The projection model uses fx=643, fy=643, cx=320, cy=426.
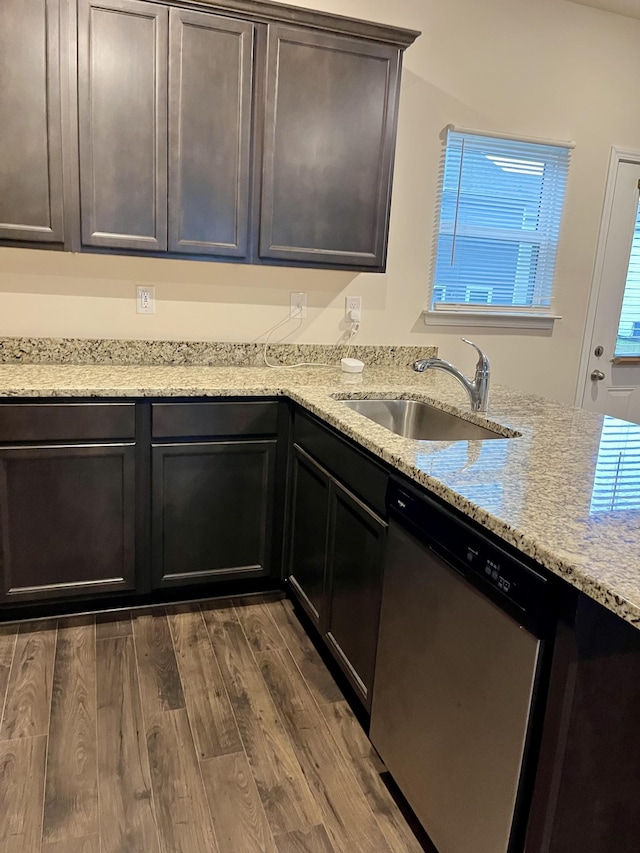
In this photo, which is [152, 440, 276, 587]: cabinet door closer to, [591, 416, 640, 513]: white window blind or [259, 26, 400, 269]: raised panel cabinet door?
[259, 26, 400, 269]: raised panel cabinet door

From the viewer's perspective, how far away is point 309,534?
2365 mm

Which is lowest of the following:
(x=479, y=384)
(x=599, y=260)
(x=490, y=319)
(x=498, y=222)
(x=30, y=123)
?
(x=479, y=384)

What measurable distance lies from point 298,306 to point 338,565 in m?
1.39

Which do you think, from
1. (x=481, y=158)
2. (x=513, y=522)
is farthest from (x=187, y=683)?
(x=481, y=158)

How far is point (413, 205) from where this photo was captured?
10.2 ft

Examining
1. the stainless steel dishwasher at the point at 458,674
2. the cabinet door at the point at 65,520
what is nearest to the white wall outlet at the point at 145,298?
the cabinet door at the point at 65,520

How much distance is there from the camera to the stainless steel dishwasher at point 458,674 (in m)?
1.14

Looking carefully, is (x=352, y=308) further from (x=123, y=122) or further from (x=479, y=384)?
(x=123, y=122)

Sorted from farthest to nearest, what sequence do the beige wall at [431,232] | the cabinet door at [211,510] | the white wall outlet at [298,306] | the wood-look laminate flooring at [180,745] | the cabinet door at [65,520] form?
the white wall outlet at [298,306] → the beige wall at [431,232] → the cabinet door at [211,510] → the cabinet door at [65,520] → the wood-look laminate flooring at [180,745]

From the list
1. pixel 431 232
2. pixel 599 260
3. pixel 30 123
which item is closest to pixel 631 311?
pixel 599 260

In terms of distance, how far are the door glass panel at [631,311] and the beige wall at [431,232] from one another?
0.93 ft

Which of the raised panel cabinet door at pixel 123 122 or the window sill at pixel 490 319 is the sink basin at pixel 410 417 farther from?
the raised panel cabinet door at pixel 123 122

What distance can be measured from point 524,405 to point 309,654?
1.21 meters

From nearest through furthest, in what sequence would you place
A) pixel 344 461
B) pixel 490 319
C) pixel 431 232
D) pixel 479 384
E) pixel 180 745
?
pixel 180 745 < pixel 344 461 < pixel 479 384 < pixel 431 232 < pixel 490 319
